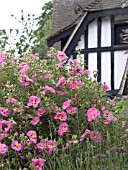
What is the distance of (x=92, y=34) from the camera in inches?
613

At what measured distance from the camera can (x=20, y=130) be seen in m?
4.80

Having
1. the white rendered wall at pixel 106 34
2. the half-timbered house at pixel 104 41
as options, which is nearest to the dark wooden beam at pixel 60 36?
the half-timbered house at pixel 104 41

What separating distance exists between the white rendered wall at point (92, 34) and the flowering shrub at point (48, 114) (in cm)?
997

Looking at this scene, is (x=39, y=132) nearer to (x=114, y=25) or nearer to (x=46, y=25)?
(x=114, y=25)

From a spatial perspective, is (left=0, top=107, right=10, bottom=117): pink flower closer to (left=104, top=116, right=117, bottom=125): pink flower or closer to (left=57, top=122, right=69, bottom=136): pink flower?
(left=57, top=122, right=69, bottom=136): pink flower

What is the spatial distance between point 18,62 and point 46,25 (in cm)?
3026

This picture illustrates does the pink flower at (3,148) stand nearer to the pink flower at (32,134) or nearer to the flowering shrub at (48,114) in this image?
the flowering shrub at (48,114)

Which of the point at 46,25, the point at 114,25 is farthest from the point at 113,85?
the point at 46,25

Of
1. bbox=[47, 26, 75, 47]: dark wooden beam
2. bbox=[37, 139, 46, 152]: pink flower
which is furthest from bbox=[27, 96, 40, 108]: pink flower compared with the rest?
bbox=[47, 26, 75, 47]: dark wooden beam

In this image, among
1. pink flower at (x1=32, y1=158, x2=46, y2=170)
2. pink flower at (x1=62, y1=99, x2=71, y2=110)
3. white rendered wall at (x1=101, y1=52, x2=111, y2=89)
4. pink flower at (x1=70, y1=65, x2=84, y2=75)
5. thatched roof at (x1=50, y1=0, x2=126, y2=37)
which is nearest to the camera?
pink flower at (x1=32, y1=158, x2=46, y2=170)

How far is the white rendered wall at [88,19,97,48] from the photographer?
15.5 meters

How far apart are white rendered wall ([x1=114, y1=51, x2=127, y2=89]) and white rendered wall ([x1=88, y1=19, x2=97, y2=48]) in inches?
28.0

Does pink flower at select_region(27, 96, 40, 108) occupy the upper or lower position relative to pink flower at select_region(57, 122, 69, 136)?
upper

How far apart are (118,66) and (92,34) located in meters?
1.21
